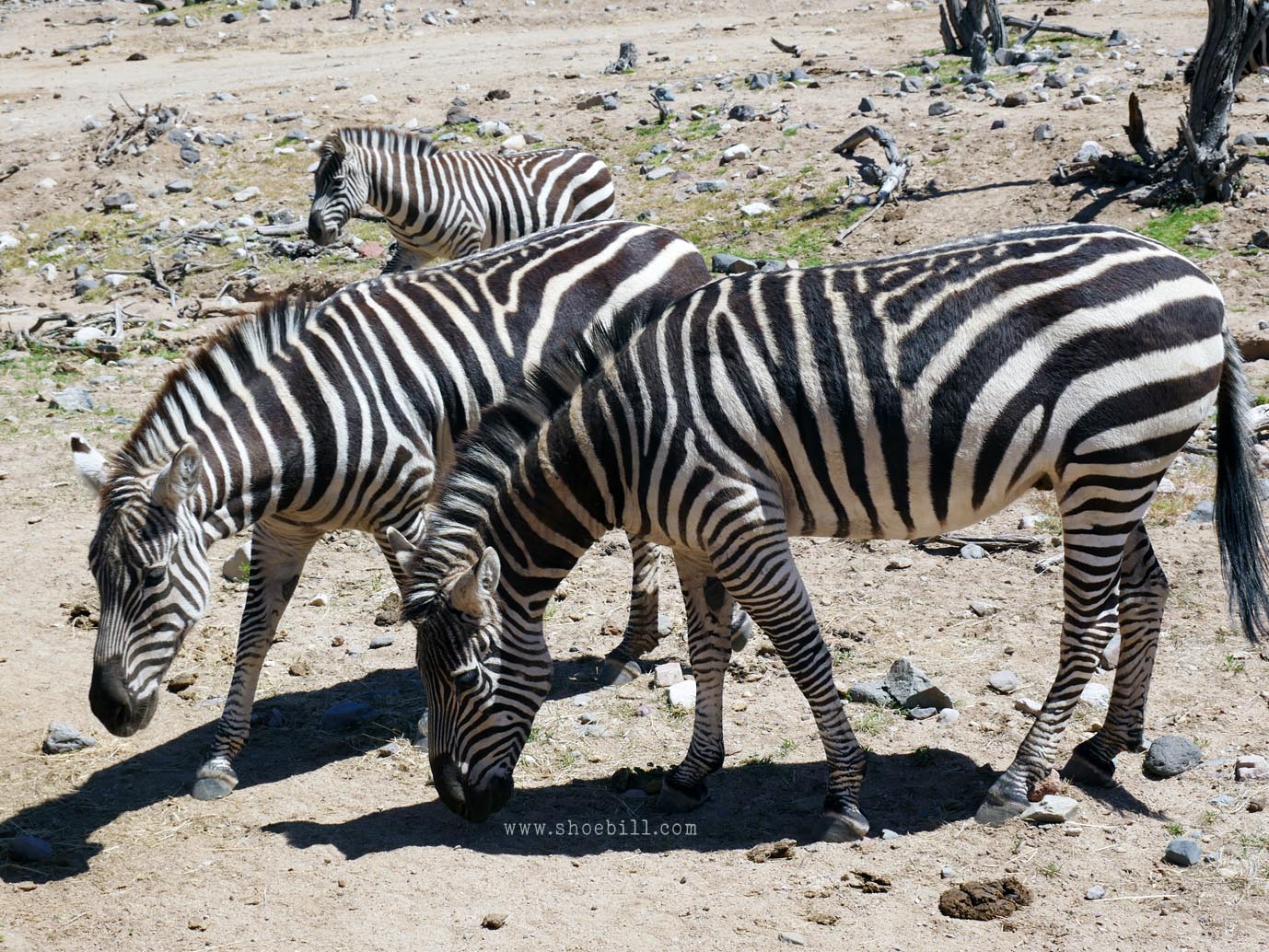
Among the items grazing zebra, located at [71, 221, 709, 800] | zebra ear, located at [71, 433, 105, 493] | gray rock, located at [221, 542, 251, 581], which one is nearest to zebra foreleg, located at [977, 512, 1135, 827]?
grazing zebra, located at [71, 221, 709, 800]

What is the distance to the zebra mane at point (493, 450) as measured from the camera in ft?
16.5

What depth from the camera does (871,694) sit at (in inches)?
250

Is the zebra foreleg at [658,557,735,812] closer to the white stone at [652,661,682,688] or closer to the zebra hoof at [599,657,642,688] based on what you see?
the white stone at [652,661,682,688]

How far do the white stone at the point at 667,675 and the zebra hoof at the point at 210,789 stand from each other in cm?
222

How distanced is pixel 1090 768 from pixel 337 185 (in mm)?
8563

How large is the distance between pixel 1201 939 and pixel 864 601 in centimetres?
309

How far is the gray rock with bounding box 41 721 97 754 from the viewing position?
627 cm

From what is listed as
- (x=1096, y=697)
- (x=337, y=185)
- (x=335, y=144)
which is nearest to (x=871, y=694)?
(x=1096, y=697)

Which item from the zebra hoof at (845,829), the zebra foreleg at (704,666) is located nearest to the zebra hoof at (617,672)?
the zebra foreleg at (704,666)

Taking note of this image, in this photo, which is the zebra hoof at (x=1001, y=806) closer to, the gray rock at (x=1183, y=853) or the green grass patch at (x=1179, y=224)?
the gray rock at (x=1183, y=853)

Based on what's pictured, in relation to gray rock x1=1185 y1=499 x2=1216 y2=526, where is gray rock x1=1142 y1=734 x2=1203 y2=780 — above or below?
below

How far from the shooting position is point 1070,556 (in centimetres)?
534

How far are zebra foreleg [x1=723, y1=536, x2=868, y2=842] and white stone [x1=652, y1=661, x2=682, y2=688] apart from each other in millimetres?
1527

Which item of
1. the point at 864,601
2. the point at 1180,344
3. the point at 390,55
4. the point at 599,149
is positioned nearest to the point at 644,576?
the point at 864,601
